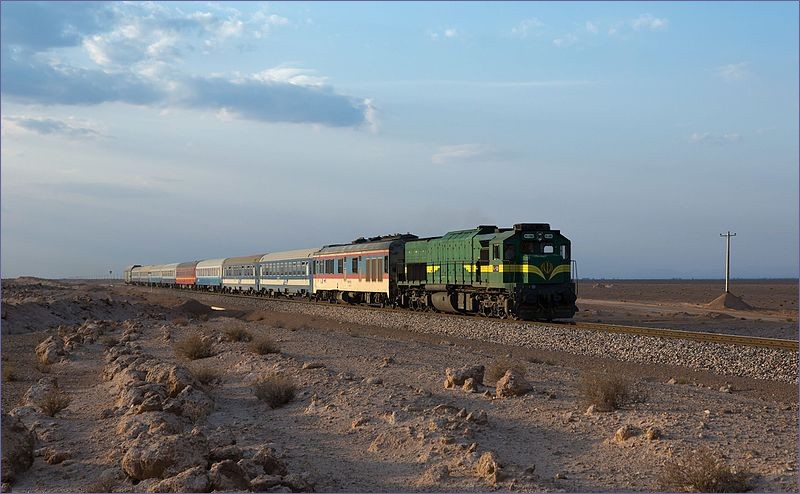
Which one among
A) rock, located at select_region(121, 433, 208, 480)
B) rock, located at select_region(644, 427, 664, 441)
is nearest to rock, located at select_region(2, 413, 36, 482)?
rock, located at select_region(121, 433, 208, 480)

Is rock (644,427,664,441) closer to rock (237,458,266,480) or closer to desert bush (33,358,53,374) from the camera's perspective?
rock (237,458,266,480)

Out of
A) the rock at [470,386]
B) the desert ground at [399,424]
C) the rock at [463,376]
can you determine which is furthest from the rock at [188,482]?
the rock at [463,376]

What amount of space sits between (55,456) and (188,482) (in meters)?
3.42

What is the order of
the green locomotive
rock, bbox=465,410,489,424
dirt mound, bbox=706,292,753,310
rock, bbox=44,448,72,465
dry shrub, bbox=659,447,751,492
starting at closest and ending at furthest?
dry shrub, bbox=659,447,751,492, rock, bbox=44,448,72,465, rock, bbox=465,410,489,424, the green locomotive, dirt mound, bbox=706,292,753,310

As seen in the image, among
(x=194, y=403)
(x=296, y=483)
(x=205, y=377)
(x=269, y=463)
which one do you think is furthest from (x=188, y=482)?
(x=205, y=377)

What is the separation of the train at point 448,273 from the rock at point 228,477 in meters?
20.9

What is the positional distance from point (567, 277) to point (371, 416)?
18.8 m

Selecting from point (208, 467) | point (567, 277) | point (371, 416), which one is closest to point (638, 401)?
point (371, 416)

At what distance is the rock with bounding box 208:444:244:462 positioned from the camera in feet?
30.9

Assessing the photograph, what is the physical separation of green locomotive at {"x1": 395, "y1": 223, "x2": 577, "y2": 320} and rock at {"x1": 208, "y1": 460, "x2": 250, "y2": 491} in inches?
823

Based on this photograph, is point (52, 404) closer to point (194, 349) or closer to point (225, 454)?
point (225, 454)

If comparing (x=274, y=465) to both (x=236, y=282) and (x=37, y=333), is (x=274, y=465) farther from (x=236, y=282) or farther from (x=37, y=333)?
(x=236, y=282)

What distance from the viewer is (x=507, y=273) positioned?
28.9 meters

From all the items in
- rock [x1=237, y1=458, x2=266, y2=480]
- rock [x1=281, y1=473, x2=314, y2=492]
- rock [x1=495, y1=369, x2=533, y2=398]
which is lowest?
rock [x1=281, y1=473, x2=314, y2=492]
